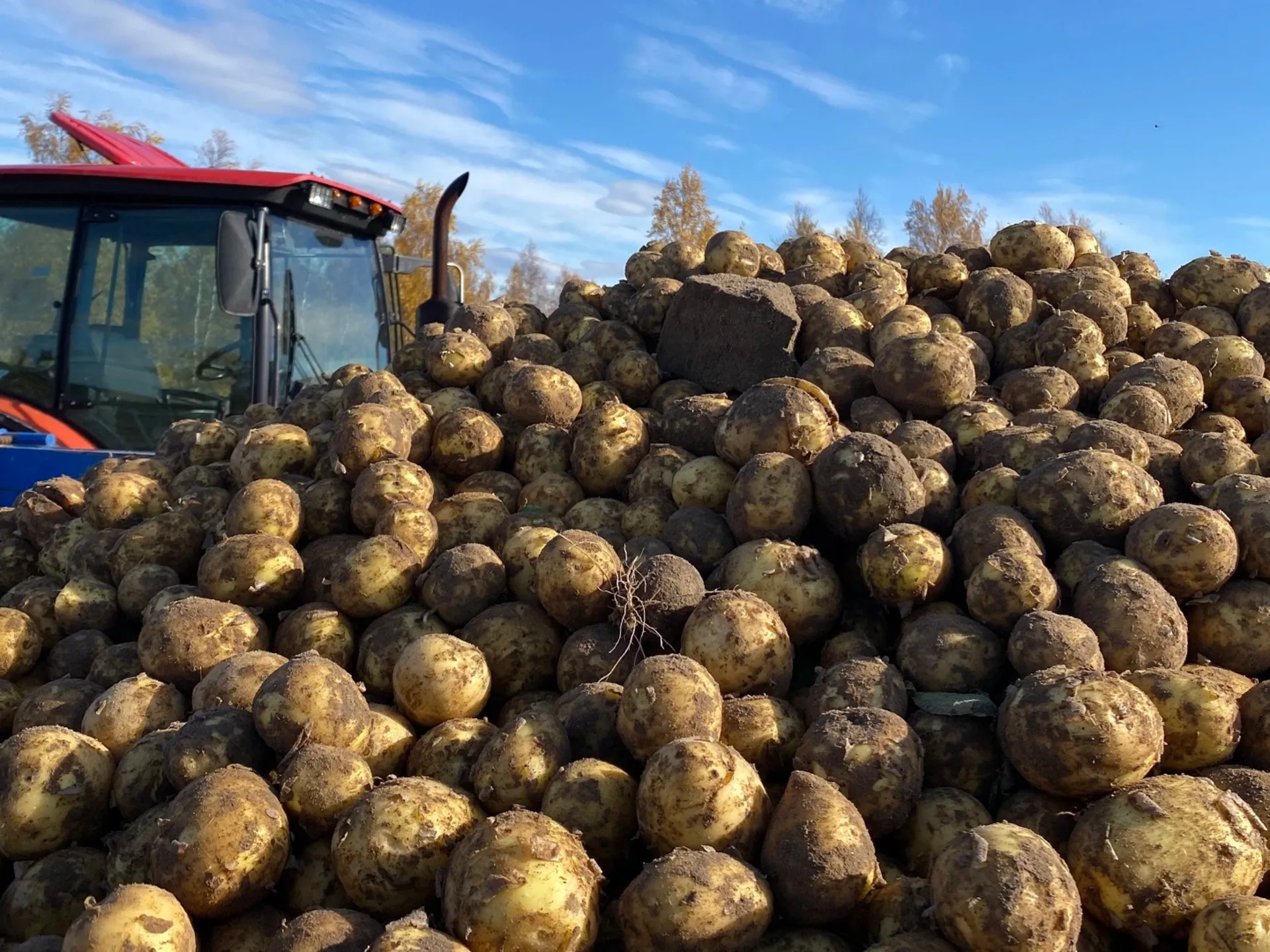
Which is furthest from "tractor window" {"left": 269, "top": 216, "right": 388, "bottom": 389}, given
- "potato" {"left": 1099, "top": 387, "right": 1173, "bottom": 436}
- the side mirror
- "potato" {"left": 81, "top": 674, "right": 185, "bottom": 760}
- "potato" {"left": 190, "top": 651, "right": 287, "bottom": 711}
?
"potato" {"left": 1099, "top": 387, "right": 1173, "bottom": 436}

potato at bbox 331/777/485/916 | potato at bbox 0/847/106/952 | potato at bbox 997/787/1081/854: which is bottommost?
potato at bbox 0/847/106/952

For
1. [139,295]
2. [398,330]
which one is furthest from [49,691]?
[398,330]

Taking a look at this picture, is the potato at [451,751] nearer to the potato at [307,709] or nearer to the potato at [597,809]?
the potato at [307,709]

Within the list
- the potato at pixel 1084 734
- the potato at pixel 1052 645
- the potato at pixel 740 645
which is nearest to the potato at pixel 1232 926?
the potato at pixel 1084 734

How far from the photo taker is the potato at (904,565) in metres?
3.44

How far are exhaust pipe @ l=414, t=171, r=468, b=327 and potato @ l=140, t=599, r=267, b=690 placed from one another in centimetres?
462

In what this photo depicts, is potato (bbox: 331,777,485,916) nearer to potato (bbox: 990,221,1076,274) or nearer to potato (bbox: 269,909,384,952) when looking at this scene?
potato (bbox: 269,909,384,952)

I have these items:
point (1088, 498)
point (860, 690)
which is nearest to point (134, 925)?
point (860, 690)

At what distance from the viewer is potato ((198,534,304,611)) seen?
12.5 feet

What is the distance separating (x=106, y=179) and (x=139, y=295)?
80cm

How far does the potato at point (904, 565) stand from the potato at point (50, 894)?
2.66 metres

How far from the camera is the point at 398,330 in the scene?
866cm

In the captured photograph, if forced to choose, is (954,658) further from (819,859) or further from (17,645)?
(17,645)

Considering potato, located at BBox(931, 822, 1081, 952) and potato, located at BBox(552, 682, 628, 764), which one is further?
potato, located at BBox(552, 682, 628, 764)
